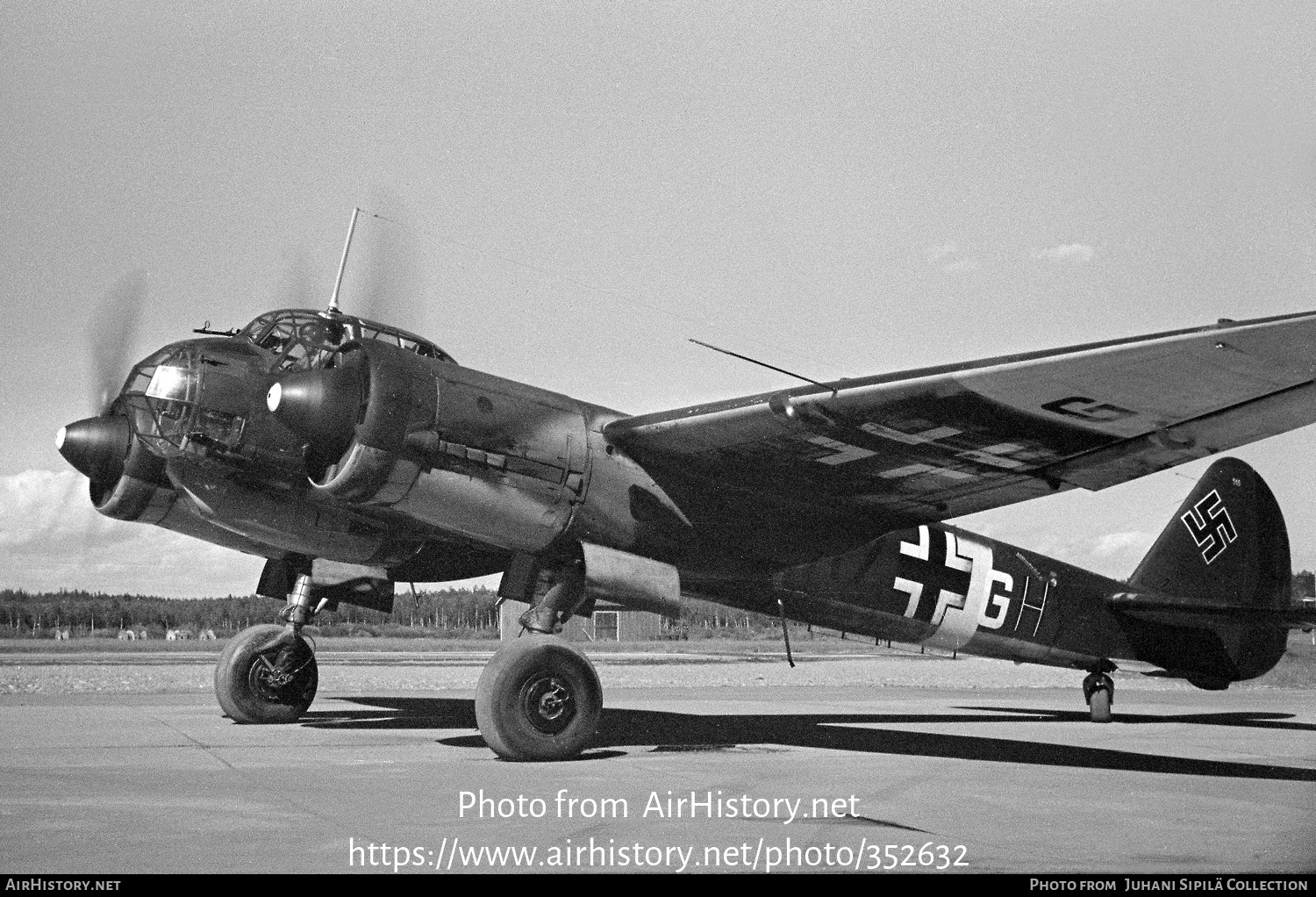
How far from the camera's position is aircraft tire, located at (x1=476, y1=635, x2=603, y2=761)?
33.3 ft

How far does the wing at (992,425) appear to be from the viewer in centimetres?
840

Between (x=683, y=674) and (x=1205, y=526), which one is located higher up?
(x=1205, y=526)

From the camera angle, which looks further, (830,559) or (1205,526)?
(1205,526)

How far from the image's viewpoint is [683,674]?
29922mm

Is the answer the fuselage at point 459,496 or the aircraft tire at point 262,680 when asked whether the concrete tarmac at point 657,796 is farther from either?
the fuselage at point 459,496

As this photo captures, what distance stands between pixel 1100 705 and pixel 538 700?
877 centimetres

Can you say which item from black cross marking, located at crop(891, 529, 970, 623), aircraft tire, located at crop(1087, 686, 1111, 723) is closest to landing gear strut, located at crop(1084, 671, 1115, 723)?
aircraft tire, located at crop(1087, 686, 1111, 723)

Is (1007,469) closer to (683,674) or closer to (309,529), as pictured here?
(309,529)

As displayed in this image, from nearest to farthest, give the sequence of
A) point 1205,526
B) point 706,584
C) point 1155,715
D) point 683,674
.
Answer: point 706,584
point 1205,526
point 1155,715
point 683,674

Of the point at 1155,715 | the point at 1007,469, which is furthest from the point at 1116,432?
the point at 1155,715

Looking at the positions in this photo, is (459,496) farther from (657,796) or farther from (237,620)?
(237,620)

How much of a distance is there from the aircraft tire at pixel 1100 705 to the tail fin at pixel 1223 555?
1391mm
